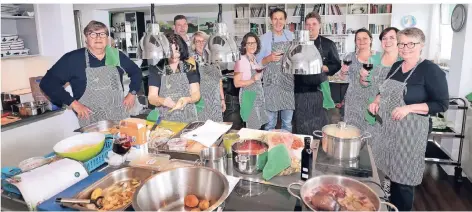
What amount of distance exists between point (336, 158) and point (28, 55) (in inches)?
151

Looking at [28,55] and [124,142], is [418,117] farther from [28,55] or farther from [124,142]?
[28,55]

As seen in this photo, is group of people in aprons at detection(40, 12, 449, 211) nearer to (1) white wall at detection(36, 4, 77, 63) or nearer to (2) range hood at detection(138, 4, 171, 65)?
(2) range hood at detection(138, 4, 171, 65)

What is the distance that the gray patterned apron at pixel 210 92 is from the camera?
3.12m

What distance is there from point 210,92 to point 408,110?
68.9 inches

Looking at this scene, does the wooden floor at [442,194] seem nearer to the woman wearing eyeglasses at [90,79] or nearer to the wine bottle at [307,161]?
the wine bottle at [307,161]

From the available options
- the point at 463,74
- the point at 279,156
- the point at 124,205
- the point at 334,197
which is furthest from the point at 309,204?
the point at 463,74

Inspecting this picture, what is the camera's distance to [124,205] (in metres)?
1.31

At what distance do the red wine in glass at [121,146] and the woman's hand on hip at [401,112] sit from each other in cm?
175

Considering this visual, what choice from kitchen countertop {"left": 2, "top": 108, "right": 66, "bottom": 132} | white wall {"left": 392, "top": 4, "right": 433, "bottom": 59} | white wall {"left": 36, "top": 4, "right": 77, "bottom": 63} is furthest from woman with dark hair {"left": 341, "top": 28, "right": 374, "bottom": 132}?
white wall {"left": 392, "top": 4, "right": 433, "bottom": 59}

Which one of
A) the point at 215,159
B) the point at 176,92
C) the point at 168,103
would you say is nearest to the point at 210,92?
the point at 176,92

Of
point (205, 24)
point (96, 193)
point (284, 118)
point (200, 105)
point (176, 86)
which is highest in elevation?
A: point (205, 24)

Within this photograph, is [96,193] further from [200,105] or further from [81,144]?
[200,105]

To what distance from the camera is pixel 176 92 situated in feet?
8.84

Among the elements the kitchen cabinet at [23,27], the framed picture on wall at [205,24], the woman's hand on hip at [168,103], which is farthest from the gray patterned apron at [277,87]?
the framed picture on wall at [205,24]
